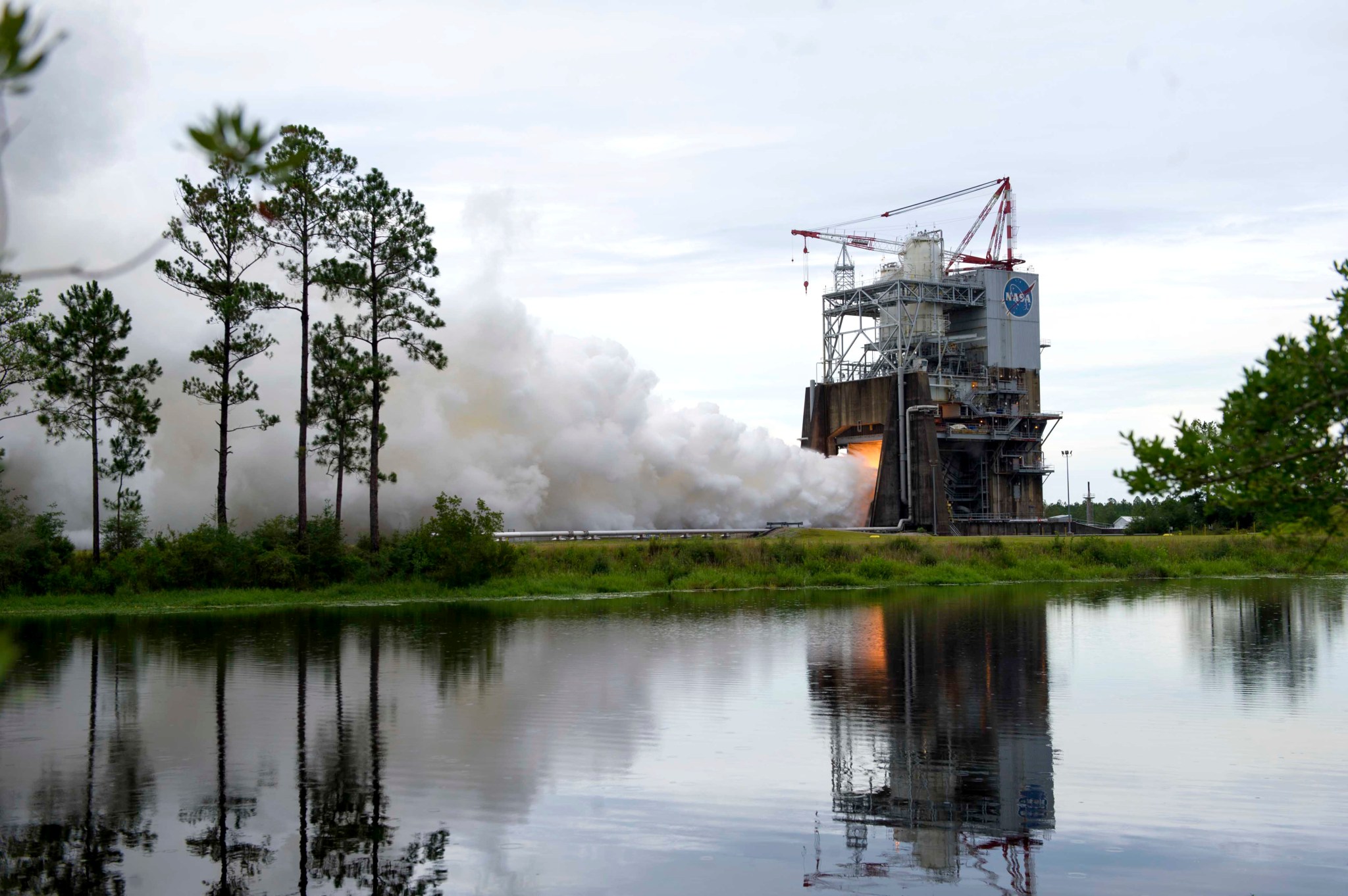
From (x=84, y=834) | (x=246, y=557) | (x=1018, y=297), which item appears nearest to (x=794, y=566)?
(x=246, y=557)

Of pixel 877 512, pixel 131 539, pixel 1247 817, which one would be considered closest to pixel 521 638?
pixel 1247 817

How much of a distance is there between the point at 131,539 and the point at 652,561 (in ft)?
62.5

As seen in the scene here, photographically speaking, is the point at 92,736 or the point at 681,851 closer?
the point at 681,851

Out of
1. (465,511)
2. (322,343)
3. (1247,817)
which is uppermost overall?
(322,343)

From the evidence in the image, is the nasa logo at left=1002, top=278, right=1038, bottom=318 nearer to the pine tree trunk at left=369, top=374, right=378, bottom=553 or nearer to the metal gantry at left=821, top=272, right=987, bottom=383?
the metal gantry at left=821, top=272, right=987, bottom=383

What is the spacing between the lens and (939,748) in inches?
610

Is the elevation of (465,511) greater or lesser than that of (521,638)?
greater

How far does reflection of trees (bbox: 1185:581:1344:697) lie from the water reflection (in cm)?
349

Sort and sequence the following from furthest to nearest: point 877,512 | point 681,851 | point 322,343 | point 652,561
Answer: point 877,512 < point 652,561 < point 322,343 < point 681,851

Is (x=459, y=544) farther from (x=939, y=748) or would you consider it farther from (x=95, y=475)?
(x=939, y=748)

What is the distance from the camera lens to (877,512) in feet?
231

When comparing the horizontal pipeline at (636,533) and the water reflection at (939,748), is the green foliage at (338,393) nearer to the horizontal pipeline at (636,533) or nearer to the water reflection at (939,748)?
the horizontal pipeline at (636,533)

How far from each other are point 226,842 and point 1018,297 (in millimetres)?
70786

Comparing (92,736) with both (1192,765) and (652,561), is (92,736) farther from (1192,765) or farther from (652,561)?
(652,561)
